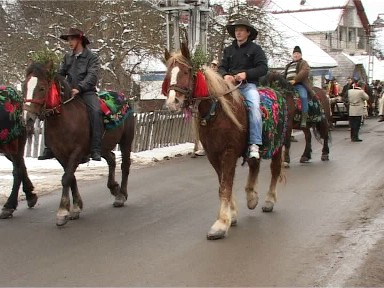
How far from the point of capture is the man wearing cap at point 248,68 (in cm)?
677

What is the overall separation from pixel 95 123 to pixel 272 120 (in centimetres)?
233

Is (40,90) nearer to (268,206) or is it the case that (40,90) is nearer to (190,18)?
(268,206)

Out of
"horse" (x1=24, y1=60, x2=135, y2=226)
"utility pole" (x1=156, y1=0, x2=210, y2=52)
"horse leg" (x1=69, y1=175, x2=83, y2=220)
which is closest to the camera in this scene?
"horse" (x1=24, y1=60, x2=135, y2=226)

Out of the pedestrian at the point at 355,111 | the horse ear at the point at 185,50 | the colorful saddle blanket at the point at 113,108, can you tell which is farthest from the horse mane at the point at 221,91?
the pedestrian at the point at 355,111

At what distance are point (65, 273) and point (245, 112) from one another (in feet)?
9.21

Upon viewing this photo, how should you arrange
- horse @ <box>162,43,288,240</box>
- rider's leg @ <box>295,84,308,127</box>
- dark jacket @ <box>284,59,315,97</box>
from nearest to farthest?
1. horse @ <box>162,43,288,240</box>
2. dark jacket @ <box>284,59,315,97</box>
3. rider's leg @ <box>295,84,308,127</box>

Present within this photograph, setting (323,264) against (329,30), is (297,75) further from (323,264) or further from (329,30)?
(329,30)

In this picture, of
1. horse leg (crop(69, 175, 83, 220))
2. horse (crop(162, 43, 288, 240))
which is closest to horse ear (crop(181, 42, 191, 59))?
horse (crop(162, 43, 288, 240))

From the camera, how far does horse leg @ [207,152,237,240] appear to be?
637cm

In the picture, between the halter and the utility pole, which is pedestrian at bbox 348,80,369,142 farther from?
the halter

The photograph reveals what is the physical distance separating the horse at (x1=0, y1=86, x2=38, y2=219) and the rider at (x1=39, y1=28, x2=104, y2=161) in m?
0.43

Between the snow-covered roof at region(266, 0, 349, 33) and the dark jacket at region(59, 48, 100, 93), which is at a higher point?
the snow-covered roof at region(266, 0, 349, 33)

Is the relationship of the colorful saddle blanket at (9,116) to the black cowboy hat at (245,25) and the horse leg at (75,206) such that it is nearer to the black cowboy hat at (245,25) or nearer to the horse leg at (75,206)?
the horse leg at (75,206)

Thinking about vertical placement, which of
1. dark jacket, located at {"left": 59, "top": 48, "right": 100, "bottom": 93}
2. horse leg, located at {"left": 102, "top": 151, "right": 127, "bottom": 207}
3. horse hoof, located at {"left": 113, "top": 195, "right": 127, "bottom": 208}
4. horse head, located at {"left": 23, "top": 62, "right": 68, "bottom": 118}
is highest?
dark jacket, located at {"left": 59, "top": 48, "right": 100, "bottom": 93}
